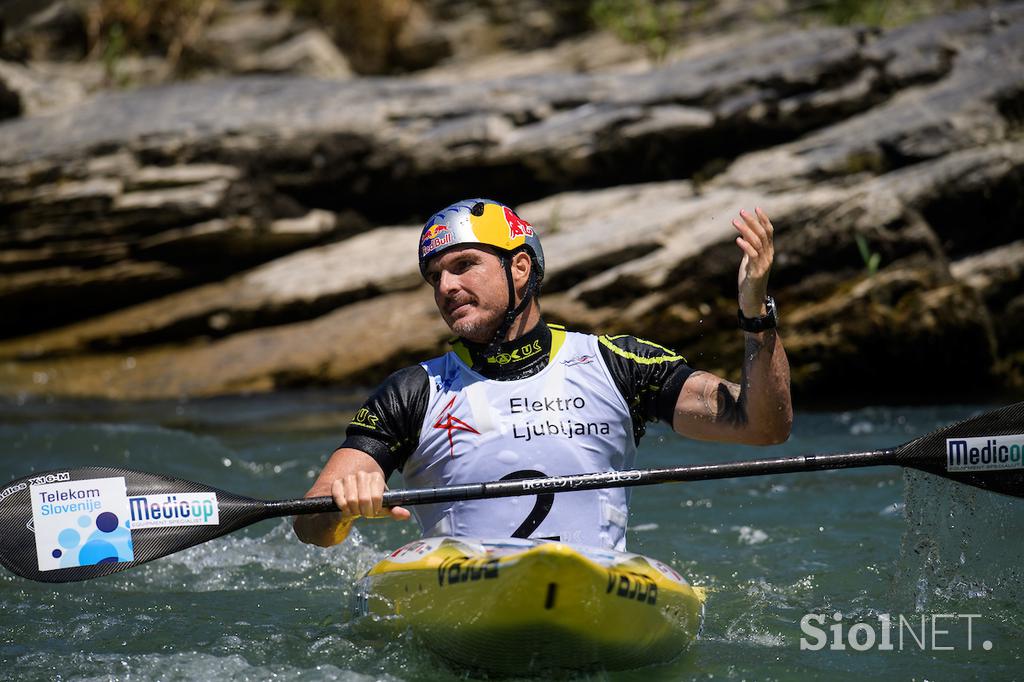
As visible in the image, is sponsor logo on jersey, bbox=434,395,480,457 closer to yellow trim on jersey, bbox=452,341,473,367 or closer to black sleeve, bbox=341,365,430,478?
black sleeve, bbox=341,365,430,478

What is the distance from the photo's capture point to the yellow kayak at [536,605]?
3039 mm

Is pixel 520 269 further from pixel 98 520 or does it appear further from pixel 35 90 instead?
pixel 35 90

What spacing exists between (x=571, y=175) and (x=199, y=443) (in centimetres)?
444

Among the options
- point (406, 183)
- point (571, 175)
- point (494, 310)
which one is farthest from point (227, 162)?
point (494, 310)

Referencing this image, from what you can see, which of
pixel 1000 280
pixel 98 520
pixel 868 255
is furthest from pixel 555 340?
pixel 1000 280

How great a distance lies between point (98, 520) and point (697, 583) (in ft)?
8.12

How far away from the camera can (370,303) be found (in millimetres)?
9703

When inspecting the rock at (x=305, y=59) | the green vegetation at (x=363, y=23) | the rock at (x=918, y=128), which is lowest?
the rock at (x=918, y=128)

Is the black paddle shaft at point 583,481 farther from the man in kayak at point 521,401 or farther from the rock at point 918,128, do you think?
the rock at point 918,128

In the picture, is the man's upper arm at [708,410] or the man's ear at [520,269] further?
the man's ear at [520,269]

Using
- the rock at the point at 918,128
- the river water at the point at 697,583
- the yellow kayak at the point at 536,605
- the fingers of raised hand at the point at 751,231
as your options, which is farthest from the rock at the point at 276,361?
the yellow kayak at the point at 536,605

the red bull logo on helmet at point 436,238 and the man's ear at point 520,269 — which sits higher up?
the red bull logo on helmet at point 436,238

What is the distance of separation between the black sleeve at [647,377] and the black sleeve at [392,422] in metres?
0.71

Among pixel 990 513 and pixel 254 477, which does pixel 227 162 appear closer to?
pixel 254 477
